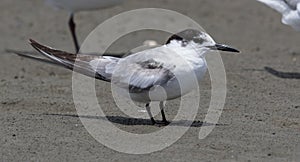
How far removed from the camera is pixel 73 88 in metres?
7.88

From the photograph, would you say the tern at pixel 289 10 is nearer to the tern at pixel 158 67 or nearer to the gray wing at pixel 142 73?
the tern at pixel 158 67

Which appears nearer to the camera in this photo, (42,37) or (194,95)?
(194,95)

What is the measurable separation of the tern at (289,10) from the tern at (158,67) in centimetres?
291

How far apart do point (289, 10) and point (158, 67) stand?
3504mm

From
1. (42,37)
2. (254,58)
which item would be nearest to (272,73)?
(254,58)

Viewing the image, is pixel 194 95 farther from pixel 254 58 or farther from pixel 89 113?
pixel 254 58

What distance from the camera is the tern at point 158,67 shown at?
603cm

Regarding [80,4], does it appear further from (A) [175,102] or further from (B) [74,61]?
(B) [74,61]

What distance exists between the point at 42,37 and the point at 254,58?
3.43m

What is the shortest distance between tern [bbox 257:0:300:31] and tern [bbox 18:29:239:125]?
291 centimetres

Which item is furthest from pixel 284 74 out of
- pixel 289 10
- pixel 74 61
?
pixel 74 61

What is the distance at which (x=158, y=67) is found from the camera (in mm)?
6148

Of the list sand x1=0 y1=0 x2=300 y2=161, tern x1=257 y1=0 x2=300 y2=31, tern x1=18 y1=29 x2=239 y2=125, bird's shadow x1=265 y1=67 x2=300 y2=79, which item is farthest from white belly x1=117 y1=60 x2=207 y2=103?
tern x1=257 y1=0 x2=300 y2=31

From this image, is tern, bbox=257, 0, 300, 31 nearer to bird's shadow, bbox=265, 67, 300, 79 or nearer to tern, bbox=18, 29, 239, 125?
bird's shadow, bbox=265, 67, 300, 79
